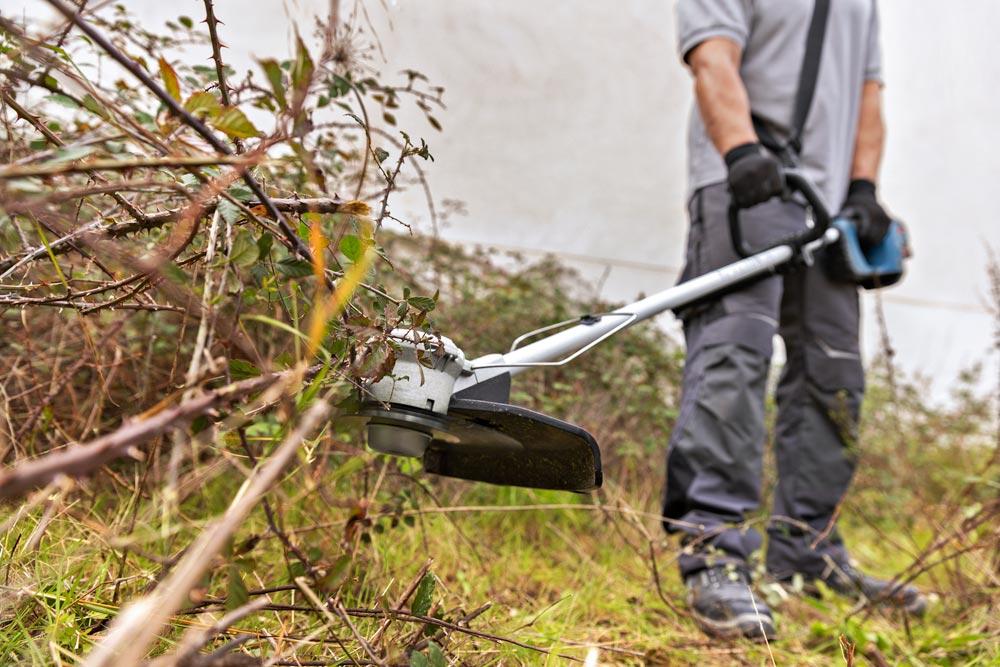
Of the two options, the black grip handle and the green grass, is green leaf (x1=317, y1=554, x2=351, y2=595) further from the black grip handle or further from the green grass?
the black grip handle

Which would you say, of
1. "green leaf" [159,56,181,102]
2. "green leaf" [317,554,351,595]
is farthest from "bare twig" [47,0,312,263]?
"green leaf" [317,554,351,595]

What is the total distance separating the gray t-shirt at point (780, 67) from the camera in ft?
5.95

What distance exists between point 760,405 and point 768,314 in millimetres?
194

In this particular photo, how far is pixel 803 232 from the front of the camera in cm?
174

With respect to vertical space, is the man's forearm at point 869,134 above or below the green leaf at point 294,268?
above

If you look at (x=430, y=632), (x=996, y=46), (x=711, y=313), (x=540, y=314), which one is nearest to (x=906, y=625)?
(x=711, y=313)

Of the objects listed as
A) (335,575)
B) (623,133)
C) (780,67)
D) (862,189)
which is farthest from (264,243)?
(623,133)

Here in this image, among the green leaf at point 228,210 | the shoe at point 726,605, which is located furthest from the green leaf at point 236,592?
the shoe at point 726,605

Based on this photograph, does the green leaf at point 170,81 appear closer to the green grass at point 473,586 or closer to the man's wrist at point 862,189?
the green grass at point 473,586

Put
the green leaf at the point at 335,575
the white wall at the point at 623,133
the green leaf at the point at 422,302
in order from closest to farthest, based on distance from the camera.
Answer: the green leaf at the point at 335,575, the green leaf at the point at 422,302, the white wall at the point at 623,133

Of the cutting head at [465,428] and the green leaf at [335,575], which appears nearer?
the green leaf at [335,575]

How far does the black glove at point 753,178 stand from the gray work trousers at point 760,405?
145 mm

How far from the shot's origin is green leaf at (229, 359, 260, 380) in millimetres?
562

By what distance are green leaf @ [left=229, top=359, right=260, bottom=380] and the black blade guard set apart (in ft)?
0.96
